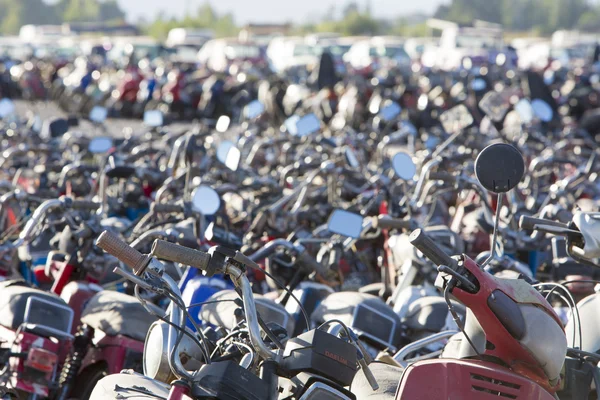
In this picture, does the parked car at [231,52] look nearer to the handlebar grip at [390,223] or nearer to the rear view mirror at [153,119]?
the rear view mirror at [153,119]

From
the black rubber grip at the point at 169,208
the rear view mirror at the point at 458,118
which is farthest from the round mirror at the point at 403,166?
the rear view mirror at the point at 458,118

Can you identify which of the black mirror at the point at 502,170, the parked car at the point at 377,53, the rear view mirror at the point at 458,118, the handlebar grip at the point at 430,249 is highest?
the parked car at the point at 377,53

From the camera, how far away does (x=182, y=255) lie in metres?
2.71

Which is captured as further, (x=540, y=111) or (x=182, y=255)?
(x=540, y=111)

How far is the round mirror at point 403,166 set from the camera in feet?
20.5

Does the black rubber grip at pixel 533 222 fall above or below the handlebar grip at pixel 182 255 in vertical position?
above

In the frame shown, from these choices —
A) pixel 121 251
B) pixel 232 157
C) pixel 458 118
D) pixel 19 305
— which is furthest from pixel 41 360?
pixel 458 118

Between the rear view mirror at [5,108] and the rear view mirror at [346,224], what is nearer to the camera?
the rear view mirror at [346,224]

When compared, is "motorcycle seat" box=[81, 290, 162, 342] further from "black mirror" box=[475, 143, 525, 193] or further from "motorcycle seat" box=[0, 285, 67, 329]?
"black mirror" box=[475, 143, 525, 193]

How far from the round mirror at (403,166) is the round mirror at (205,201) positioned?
1.40 m

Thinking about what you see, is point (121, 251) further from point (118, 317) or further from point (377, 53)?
point (377, 53)

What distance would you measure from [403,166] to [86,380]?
8.98ft

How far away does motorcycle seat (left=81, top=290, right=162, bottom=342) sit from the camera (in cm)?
416

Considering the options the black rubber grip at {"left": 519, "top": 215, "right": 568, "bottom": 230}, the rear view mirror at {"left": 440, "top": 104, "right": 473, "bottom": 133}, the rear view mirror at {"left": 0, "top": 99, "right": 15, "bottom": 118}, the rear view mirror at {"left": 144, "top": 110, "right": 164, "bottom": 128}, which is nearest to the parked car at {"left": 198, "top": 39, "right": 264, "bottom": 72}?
the rear view mirror at {"left": 0, "top": 99, "right": 15, "bottom": 118}
